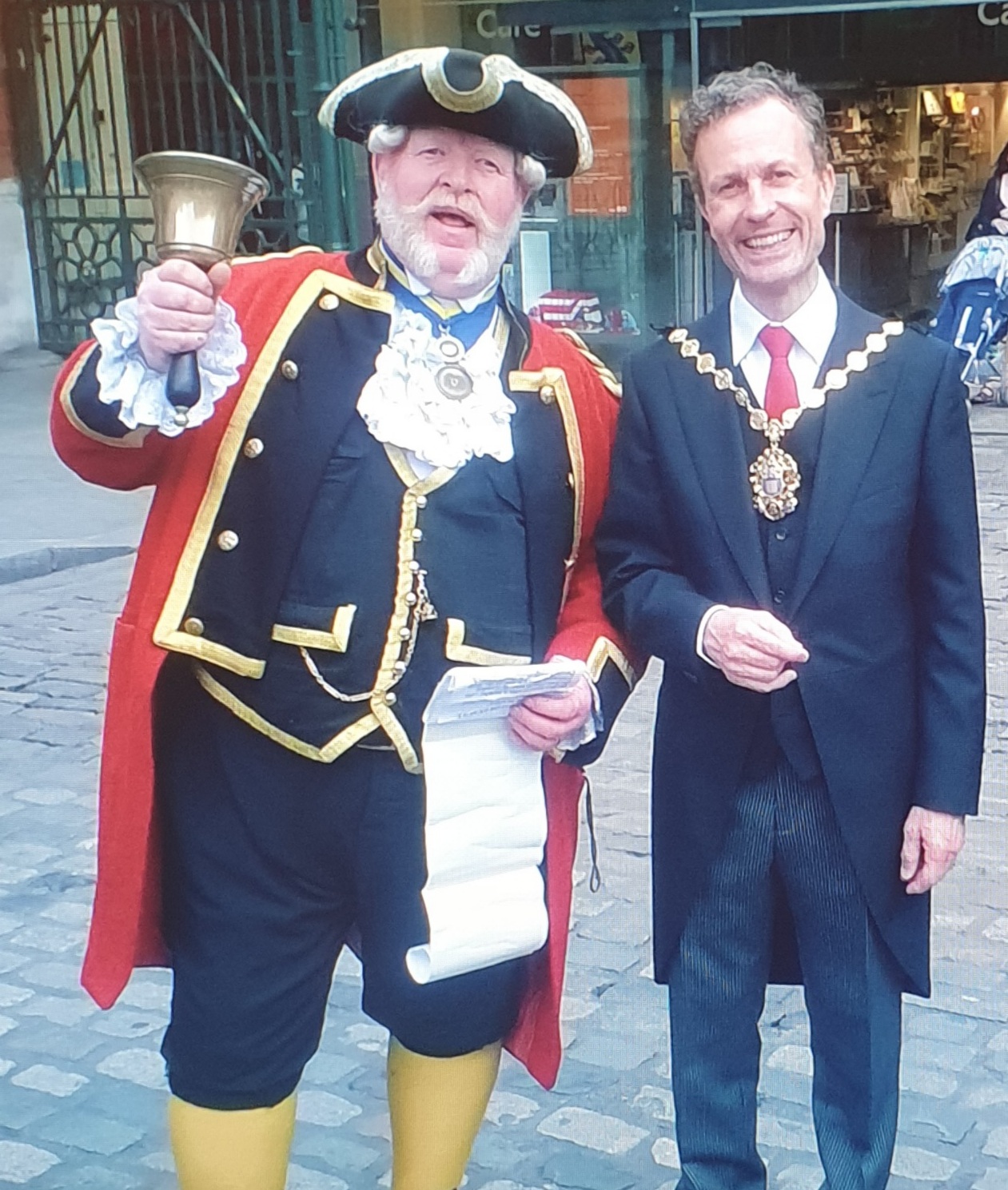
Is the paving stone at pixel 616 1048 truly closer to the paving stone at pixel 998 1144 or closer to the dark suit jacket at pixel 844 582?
the paving stone at pixel 998 1144

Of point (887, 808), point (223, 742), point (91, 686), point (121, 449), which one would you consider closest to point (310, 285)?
point (121, 449)

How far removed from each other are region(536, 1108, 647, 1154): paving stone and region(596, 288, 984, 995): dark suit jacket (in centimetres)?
83

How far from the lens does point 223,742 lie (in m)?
2.38

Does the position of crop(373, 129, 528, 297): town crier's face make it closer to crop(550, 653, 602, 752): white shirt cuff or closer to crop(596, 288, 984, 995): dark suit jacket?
crop(596, 288, 984, 995): dark suit jacket

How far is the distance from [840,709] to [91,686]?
157 inches

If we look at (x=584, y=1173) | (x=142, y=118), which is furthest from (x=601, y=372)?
(x=142, y=118)

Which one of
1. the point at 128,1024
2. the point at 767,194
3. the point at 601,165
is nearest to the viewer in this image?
the point at 767,194

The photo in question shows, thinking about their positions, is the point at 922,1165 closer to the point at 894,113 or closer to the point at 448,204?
the point at 448,204

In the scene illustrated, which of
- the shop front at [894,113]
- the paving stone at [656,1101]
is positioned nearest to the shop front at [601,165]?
the shop front at [894,113]

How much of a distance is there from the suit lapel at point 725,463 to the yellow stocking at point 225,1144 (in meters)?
1.03

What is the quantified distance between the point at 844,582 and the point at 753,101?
67cm

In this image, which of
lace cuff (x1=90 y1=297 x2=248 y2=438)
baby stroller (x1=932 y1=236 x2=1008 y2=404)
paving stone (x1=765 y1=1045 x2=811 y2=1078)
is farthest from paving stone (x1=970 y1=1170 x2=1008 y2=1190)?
baby stroller (x1=932 y1=236 x2=1008 y2=404)

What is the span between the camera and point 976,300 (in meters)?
9.96

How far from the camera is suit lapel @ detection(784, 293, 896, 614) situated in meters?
2.35
